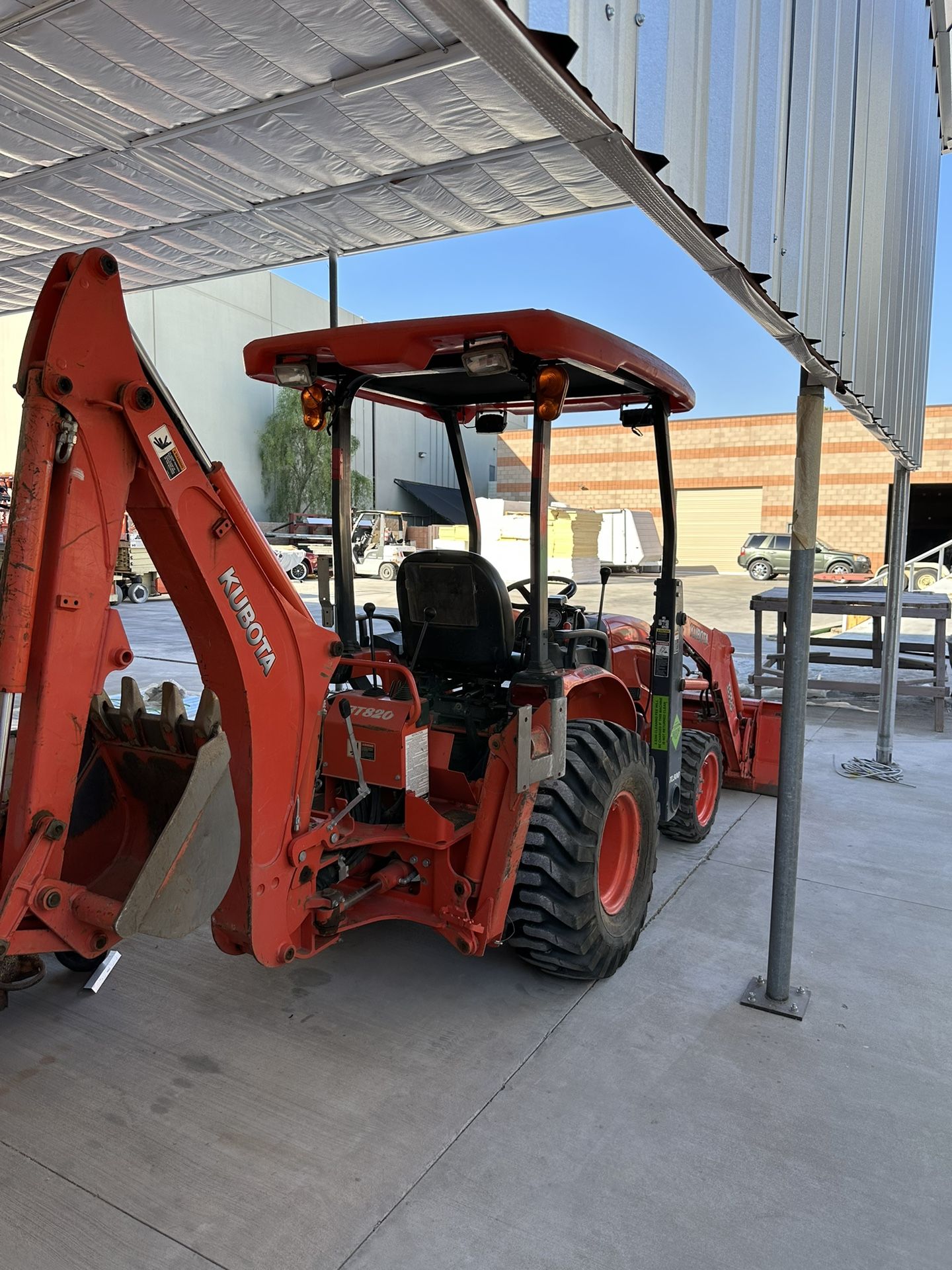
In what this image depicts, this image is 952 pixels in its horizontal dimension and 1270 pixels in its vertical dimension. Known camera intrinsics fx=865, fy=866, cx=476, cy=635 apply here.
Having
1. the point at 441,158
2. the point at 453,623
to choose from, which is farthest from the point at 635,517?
the point at 453,623

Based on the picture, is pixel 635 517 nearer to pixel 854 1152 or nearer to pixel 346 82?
pixel 346 82

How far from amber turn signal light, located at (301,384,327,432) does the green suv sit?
26.7 m

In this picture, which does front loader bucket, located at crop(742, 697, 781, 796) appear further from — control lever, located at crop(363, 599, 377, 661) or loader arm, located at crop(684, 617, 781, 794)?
control lever, located at crop(363, 599, 377, 661)

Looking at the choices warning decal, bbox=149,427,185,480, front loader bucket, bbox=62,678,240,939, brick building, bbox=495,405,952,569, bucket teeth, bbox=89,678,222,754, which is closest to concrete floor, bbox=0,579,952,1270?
front loader bucket, bbox=62,678,240,939

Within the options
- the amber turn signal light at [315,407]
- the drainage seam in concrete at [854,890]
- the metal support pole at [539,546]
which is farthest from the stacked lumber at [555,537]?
the metal support pole at [539,546]

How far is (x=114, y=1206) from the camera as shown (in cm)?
229

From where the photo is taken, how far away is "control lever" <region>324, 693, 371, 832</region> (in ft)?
9.50

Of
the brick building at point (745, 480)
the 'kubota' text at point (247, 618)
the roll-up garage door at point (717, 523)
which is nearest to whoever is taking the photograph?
the 'kubota' text at point (247, 618)

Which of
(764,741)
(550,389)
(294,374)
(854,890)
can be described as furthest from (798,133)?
(764,741)

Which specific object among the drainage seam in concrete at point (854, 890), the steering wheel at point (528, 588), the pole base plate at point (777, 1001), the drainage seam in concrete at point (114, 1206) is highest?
the steering wheel at point (528, 588)

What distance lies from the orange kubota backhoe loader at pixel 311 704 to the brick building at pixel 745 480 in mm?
28736

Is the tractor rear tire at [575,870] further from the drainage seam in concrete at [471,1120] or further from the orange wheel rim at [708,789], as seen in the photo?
the orange wheel rim at [708,789]

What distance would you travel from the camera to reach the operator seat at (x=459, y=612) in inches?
133

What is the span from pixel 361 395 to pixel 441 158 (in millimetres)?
2142
